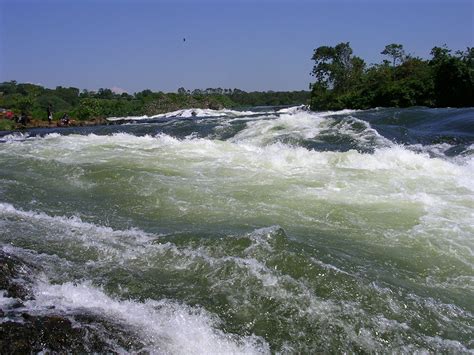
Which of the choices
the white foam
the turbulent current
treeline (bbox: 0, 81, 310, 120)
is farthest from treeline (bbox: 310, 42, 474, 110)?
the white foam

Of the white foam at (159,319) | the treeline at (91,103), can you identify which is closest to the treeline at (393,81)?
the treeline at (91,103)

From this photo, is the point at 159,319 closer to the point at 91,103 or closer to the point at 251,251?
the point at 251,251

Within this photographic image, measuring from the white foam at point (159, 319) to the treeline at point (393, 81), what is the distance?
28.5 m

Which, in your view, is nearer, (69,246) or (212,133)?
(69,246)

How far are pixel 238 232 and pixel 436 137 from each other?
9.35m

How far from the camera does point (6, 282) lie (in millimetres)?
2799

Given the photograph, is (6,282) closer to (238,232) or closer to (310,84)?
(238,232)

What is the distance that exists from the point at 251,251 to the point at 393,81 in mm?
33319

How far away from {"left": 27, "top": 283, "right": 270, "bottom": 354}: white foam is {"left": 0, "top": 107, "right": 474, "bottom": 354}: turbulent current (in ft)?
0.04

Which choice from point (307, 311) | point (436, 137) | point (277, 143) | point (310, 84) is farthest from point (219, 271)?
point (310, 84)

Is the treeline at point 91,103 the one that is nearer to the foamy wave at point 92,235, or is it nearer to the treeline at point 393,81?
the treeline at point 393,81

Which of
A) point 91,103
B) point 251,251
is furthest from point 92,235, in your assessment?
point 91,103

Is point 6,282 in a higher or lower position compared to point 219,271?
higher

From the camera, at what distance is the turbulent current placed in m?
2.78
